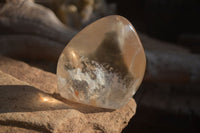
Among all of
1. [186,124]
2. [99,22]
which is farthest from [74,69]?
[186,124]

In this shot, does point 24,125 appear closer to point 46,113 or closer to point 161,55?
point 46,113

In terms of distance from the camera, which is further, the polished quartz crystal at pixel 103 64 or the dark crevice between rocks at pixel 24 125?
the polished quartz crystal at pixel 103 64

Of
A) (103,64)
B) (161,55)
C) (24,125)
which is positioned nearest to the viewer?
(24,125)

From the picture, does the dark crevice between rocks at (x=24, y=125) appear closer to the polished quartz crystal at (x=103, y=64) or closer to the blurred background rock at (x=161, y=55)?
the polished quartz crystal at (x=103, y=64)

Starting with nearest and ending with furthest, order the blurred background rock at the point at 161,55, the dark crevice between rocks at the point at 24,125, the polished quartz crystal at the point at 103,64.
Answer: the dark crevice between rocks at the point at 24,125, the polished quartz crystal at the point at 103,64, the blurred background rock at the point at 161,55

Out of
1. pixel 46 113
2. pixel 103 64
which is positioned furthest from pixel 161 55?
pixel 46 113

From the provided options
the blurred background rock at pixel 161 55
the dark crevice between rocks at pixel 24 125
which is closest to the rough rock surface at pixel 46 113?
the dark crevice between rocks at pixel 24 125

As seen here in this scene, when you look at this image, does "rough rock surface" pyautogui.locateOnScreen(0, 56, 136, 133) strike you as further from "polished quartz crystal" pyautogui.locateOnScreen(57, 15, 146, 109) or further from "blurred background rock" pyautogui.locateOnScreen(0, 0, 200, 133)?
"blurred background rock" pyautogui.locateOnScreen(0, 0, 200, 133)
